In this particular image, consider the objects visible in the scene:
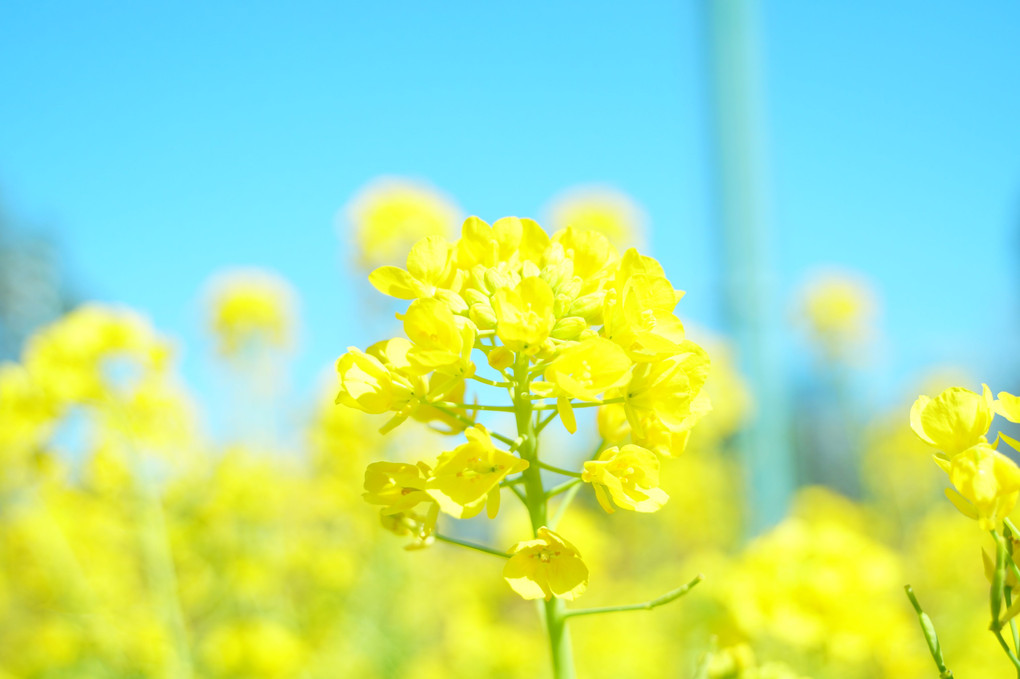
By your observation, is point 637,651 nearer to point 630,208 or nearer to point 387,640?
point 387,640

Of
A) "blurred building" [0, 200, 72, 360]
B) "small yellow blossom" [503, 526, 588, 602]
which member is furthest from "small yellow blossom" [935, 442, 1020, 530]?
"blurred building" [0, 200, 72, 360]

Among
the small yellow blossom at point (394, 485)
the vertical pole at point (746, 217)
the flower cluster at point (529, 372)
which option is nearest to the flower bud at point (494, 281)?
the flower cluster at point (529, 372)

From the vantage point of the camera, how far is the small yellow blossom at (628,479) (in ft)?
2.78

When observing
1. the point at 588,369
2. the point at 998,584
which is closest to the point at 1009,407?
the point at 998,584

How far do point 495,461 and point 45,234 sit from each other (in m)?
28.9

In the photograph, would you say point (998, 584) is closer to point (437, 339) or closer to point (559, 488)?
point (559, 488)

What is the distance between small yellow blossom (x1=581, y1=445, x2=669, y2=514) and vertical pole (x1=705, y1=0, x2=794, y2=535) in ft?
13.7

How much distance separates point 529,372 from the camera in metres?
0.90

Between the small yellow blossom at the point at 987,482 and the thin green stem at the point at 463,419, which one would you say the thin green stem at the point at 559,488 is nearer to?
the thin green stem at the point at 463,419

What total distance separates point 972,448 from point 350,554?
164 inches

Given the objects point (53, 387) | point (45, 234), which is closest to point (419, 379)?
point (53, 387)

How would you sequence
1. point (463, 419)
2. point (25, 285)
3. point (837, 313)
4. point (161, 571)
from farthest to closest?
1. point (25, 285)
2. point (837, 313)
3. point (161, 571)
4. point (463, 419)

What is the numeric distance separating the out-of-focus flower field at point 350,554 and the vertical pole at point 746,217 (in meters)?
0.20

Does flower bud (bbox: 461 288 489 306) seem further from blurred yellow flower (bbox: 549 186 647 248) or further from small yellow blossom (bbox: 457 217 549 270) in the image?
blurred yellow flower (bbox: 549 186 647 248)
